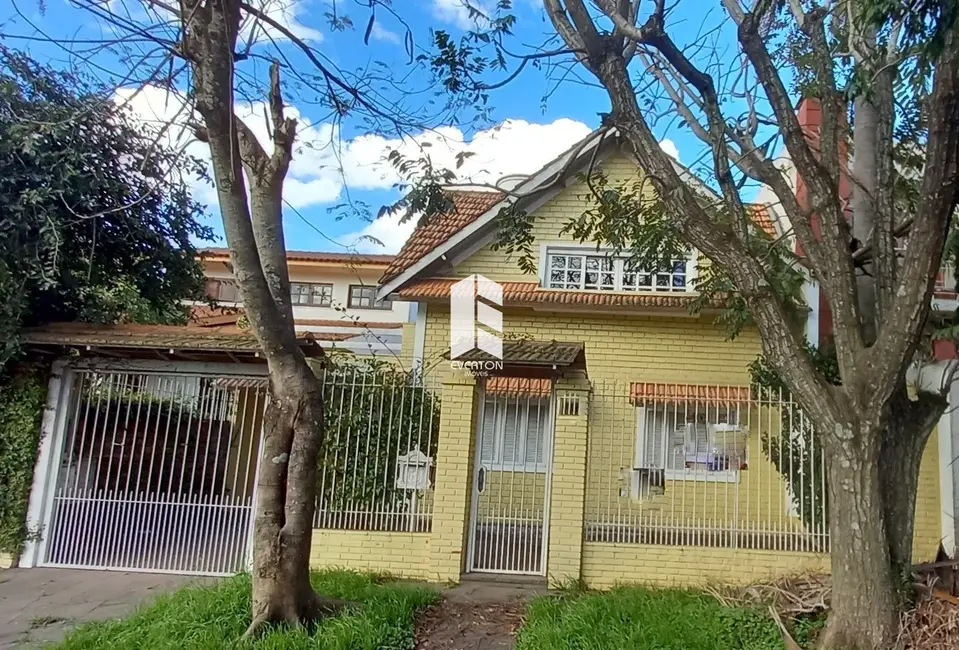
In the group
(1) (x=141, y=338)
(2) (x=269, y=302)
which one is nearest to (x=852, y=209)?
(2) (x=269, y=302)

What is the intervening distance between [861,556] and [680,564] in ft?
9.30

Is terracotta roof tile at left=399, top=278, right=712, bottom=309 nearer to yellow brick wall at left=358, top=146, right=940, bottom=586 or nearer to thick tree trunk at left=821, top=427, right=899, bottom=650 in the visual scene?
yellow brick wall at left=358, top=146, right=940, bottom=586

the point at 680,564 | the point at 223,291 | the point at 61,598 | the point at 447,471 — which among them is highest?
the point at 223,291

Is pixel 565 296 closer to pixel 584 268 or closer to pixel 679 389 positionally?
pixel 584 268

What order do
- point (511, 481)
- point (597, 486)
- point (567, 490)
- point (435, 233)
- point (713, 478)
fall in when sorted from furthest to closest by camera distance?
point (435, 233)
point (511, 481)
point (597, 486)
point (713, 478)
point (567, 490)

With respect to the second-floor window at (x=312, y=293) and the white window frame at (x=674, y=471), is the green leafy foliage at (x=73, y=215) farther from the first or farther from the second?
the second-floor window at (x=312, y=293)

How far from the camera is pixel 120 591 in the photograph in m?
6.99

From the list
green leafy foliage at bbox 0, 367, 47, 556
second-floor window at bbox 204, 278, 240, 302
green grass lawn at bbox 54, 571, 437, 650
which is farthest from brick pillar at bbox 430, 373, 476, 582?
second-floor window at bbox 204, 278, 240, 302

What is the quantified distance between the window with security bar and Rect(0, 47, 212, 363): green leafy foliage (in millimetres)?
4554

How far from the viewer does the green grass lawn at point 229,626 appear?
500 centimetres

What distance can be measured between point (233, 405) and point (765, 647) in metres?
6.18

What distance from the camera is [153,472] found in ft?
26.7

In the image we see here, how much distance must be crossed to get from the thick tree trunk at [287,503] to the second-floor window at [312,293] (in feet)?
61.7

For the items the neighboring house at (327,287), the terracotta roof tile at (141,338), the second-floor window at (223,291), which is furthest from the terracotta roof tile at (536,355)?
the second-floor window at (223,291)
